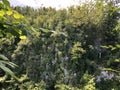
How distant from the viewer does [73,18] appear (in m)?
14.0

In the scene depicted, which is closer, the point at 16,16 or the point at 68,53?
the point at 16,16

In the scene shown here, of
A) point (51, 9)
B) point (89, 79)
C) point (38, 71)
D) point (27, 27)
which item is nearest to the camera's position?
point (27, 27)

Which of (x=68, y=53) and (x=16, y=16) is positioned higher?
(x=16, y=16)

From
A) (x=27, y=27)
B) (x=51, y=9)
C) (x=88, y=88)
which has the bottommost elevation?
(x=88, y=88)

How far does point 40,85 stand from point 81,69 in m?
1.86

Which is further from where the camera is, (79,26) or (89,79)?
(79,26)

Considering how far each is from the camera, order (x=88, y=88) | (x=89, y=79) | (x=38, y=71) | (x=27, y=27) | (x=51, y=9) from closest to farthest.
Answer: (x=27, y=27) → (x=88, y=88) → (x=89, y=79) → (x=38, y=71) → (x=51, y=9)

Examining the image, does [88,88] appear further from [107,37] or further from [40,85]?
[107,37]

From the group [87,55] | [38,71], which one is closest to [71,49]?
[87,55]

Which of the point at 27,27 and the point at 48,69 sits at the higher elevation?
the point at 27,27

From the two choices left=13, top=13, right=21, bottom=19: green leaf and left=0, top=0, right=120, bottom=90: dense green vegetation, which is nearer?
left=13, top=13, right=21, bottom=19: green leaf

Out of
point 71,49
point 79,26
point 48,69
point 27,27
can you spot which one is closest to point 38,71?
point 48,69

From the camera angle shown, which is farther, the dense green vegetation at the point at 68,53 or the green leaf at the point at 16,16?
the dense green vegetation at the point at 68,53

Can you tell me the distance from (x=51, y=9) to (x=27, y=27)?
46.4 ft
